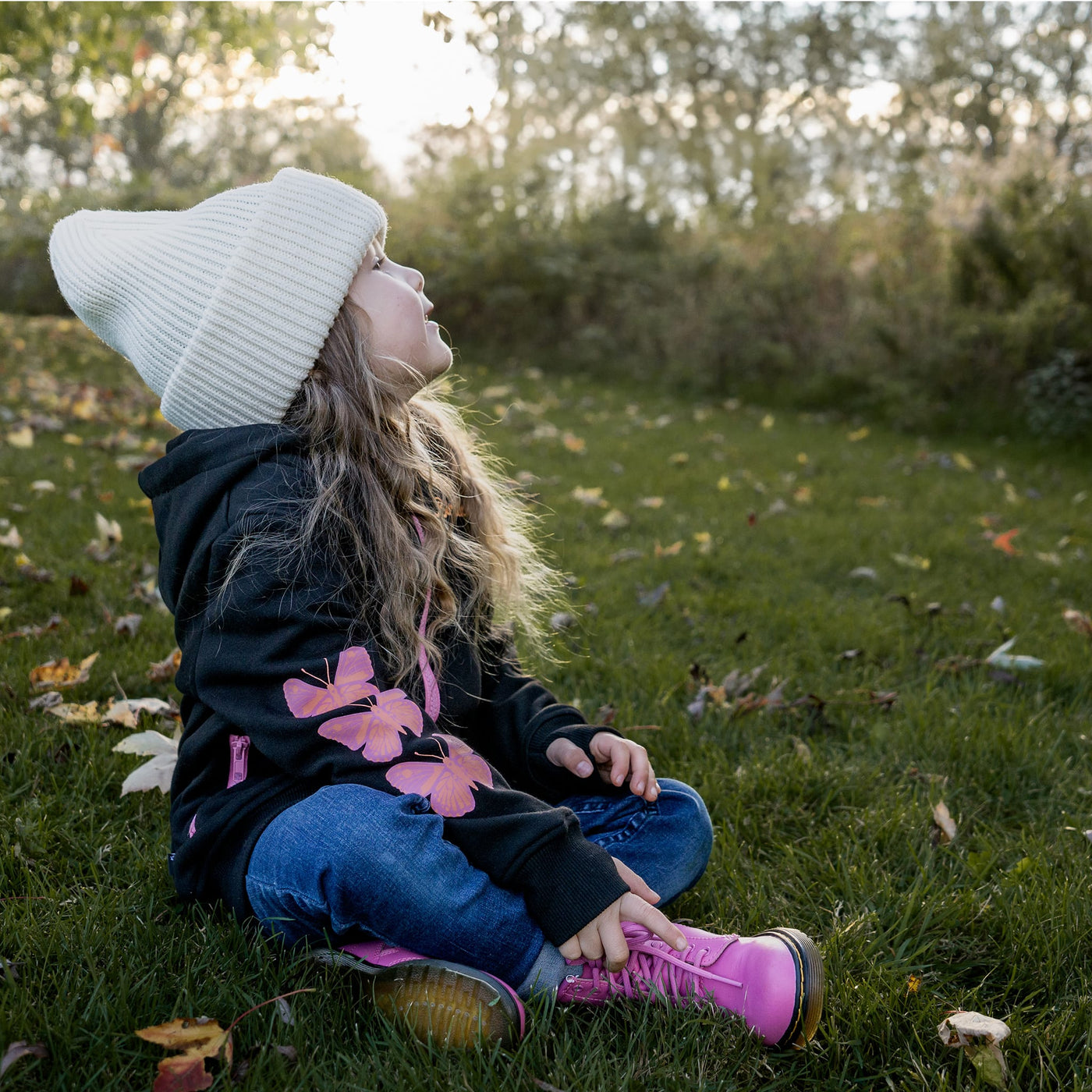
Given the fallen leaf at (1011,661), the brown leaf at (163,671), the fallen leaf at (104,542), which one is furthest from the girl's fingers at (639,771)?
the fallen leaf at (104,542)

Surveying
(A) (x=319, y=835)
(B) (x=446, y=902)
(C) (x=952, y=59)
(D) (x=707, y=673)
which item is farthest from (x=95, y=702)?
(C) (x=952, y=59)

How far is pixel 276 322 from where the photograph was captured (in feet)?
5.50

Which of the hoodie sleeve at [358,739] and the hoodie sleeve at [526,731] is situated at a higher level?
the hoodie sleeve at [358,739]

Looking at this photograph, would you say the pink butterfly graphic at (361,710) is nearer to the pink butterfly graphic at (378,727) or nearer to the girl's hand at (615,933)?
the pink butterfly graphic at (378,727)

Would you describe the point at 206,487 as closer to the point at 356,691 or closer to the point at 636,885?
the point at 356,691

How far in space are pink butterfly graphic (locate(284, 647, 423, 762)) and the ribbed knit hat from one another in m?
0.51

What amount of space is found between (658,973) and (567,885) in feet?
0.80

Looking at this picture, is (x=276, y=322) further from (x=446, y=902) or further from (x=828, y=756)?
(x=828, y=756)

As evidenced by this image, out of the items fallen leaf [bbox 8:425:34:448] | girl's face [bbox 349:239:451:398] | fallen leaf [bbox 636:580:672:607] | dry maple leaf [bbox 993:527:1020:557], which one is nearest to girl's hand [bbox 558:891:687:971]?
girl's face [bbox 349:239:451:398]

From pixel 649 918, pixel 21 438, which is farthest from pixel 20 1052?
pixel 21 438

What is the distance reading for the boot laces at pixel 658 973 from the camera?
1.50m

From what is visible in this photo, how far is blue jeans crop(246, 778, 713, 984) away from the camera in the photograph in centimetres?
140

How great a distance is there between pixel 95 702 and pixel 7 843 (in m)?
0.53

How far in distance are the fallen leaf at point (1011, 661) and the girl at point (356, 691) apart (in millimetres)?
1581
